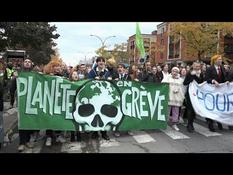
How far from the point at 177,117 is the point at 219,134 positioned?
118cm

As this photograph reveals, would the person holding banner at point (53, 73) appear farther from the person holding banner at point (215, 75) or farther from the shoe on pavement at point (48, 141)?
the person holding banner at point (215, 75)

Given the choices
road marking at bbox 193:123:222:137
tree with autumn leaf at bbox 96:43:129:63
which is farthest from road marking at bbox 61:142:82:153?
tree with autumn leaf at bbox 96:43:129:63

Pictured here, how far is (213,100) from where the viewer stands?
977cm

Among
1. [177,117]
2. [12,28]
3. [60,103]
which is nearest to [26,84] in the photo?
[60,103]

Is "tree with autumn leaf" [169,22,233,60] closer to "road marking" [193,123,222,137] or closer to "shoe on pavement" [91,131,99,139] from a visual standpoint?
"road marking" [193,123,222,137]

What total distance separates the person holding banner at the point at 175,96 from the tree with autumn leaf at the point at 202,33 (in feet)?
96.2

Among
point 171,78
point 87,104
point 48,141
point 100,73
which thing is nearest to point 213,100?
point 171,78

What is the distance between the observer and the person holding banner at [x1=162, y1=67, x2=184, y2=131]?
10156 millimetres

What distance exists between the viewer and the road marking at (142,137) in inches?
353

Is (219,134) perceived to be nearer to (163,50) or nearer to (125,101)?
(125,101)

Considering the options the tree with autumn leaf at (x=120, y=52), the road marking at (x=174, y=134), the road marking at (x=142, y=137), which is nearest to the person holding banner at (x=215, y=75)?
the road marking at (x=174, y=134)

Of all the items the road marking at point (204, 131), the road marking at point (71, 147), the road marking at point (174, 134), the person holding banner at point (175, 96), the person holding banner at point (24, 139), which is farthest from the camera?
the person holding banner at point (175, 96)

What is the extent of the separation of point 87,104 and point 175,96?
266 centimetres

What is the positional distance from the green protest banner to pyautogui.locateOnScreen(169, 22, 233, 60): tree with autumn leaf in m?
30.9
